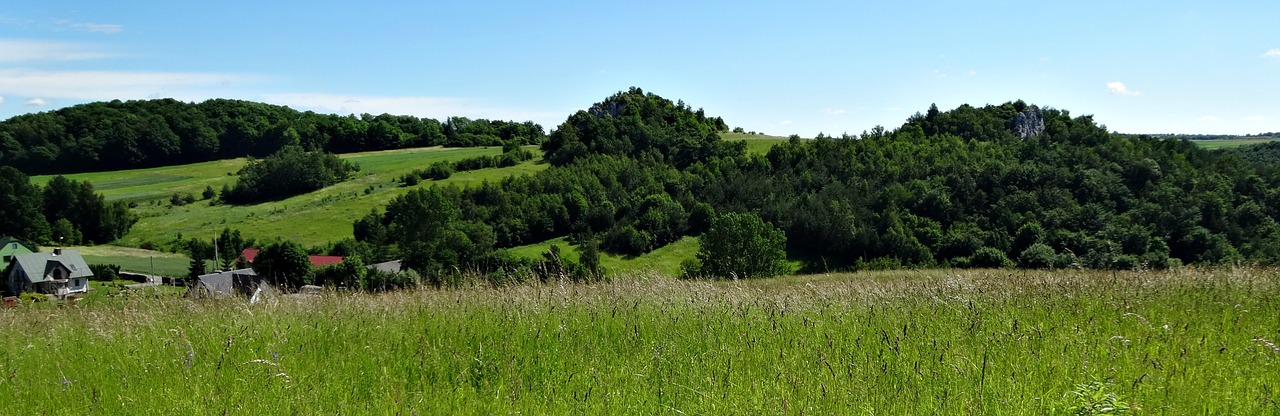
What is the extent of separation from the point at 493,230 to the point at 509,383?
79.4m

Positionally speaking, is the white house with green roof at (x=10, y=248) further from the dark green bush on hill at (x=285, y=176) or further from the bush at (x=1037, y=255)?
the bush at (x=1037, y=255)

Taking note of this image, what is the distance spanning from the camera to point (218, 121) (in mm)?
122500

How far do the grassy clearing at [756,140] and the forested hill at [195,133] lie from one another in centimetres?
Answer: 4011

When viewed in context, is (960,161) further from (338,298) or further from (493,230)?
(338,298)

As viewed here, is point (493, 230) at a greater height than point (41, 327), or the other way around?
point (41, 327)

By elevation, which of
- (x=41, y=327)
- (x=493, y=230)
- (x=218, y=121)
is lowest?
(x=493, y=230)

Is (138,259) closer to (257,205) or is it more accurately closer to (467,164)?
(257,205)

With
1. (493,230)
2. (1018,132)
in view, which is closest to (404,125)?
(493,230)

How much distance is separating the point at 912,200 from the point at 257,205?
259ft

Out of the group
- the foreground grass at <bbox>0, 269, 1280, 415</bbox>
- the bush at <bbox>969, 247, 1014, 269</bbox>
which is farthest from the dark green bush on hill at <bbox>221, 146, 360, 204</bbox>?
the foreground grass at <bbox>0, 269, 1280, 415</bbox>

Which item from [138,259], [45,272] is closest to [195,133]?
[138,259]

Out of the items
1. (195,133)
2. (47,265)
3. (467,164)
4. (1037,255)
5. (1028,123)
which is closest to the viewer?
(47,265)

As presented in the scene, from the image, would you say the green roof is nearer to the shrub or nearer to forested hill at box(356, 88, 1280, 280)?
the shrub

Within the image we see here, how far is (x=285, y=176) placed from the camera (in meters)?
103
